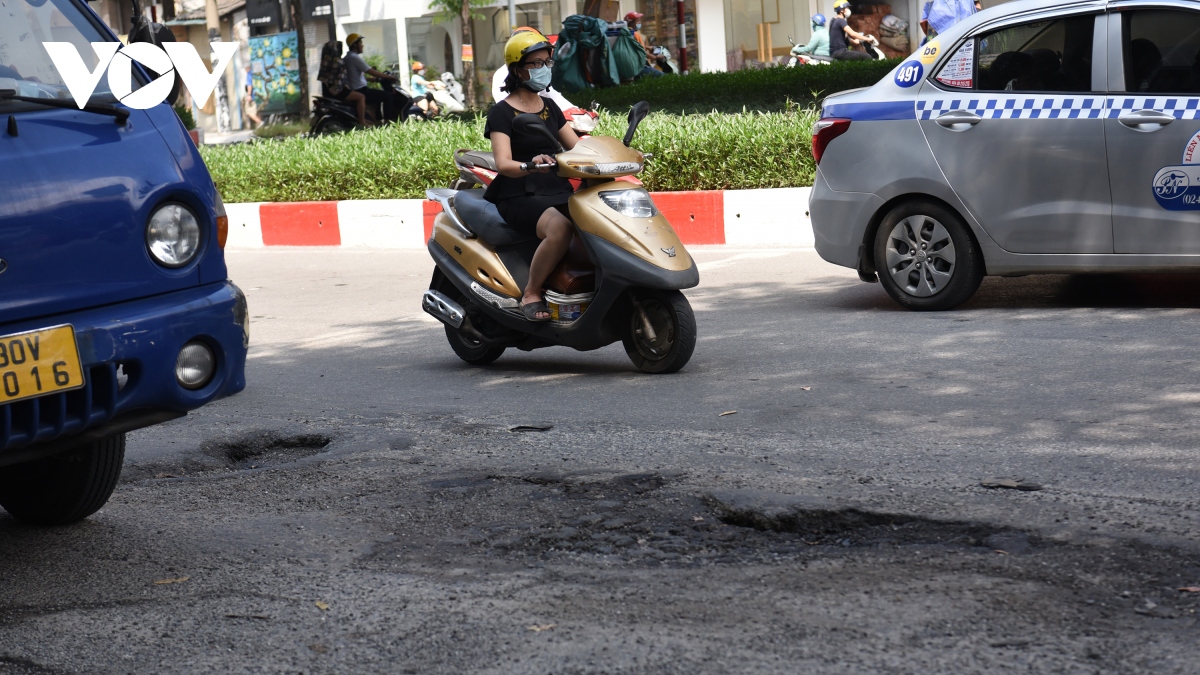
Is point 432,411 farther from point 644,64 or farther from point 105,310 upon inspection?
point 644,64

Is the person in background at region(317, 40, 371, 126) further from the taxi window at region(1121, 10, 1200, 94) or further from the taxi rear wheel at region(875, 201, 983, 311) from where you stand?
the taxi window at region(1121, 10, 1200, 94)

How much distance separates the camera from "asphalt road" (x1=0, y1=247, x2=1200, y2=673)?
297 cm

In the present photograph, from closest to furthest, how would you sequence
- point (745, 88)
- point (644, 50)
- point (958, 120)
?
1. point (958, 120)
2. point (745, 88)
3. point (644, 50)

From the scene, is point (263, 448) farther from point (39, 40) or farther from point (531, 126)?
point (39, 40)

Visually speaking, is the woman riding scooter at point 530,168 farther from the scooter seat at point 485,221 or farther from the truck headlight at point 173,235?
the truck headlight at point 173,235

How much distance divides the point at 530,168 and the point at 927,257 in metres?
2.34

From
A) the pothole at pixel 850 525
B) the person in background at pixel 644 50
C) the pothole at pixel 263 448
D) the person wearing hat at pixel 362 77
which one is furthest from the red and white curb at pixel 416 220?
the pothole at pixel 850 525

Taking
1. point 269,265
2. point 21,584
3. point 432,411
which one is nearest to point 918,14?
point 269,265

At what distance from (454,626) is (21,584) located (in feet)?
4.16

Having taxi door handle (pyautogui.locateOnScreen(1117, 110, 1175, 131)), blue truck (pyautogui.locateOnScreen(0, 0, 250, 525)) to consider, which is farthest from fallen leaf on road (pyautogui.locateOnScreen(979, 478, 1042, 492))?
taxi door handle (pyautogui.locateOnScreen(1117, 110, 1175, 131))

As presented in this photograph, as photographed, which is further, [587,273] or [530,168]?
[587,273]

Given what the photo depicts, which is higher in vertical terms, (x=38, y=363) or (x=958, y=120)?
(x=958, y=120)

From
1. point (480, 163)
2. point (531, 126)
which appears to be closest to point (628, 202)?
point (531, 126)

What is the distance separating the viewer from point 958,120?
709 cm
